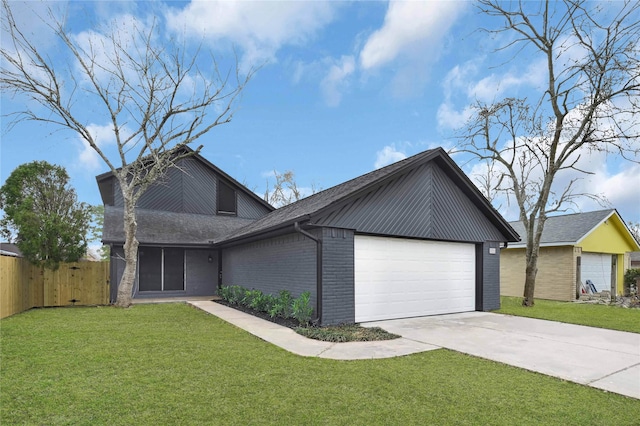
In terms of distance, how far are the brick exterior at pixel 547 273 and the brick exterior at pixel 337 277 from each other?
12413 millimetres

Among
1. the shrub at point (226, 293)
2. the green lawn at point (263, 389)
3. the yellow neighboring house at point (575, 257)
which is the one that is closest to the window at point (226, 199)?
the shrub at point (226, 293)

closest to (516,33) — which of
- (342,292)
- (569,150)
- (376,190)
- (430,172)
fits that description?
(569,150)

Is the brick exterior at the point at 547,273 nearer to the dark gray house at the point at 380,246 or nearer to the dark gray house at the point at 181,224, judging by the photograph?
the dark gray house at the point at 380,246

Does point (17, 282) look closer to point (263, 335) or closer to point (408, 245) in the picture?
point (263, 335)

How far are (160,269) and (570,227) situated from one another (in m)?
18.2

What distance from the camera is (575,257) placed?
16.3 meters

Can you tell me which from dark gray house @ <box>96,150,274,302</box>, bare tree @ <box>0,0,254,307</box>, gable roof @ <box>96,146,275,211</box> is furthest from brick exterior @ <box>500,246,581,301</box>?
bare tree @ <box>0,0,254,307</box>

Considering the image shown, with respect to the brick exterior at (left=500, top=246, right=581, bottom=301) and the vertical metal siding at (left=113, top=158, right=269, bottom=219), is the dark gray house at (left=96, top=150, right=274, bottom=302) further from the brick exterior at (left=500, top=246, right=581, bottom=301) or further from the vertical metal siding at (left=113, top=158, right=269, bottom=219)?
the brick exterior at (left=500, top=246, right=581, bottom=301)

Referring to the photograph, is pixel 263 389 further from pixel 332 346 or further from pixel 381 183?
pixel 381 183

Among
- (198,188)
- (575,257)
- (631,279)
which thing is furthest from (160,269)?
(631,279)

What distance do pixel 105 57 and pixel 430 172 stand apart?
11.5m

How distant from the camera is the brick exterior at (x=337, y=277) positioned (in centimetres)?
831

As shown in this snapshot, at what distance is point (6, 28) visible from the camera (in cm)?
1179

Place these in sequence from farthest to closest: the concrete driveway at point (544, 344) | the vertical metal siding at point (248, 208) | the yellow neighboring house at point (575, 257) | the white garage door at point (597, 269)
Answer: the vertical metal siding at point (248, 208) < the white garage door at point (597, 269) < the yellow neighboring house at point (575, 257) < the concrete driveway at point (544, 344)
